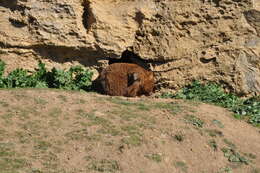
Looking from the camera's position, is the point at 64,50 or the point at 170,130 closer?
the point at 170,130

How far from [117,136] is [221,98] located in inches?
113

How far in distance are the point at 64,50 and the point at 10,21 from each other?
3.65ft

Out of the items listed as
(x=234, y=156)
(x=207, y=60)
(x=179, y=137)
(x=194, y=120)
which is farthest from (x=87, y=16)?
(x=234, y=156)

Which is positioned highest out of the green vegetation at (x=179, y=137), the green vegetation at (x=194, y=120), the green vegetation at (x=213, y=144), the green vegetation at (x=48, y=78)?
the green vegetation at (x=48, y=78)

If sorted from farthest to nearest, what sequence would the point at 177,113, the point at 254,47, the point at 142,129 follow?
the point at 254,47 → the point at 177,113 → the point at 142,129

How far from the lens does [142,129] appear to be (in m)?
7.45

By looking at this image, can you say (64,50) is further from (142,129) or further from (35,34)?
(142,129)

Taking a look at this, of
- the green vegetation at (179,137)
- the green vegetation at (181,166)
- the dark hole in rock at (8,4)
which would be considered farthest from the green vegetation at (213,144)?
the dark hole in rock at (8,4)

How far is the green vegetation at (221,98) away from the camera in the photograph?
8898mm

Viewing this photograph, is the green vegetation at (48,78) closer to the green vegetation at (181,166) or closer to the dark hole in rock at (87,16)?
the dark hole in rock at (87,16)

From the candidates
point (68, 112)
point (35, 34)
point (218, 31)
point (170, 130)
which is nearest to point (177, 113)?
point (170, 130)

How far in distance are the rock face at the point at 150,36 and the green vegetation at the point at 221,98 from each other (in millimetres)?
173

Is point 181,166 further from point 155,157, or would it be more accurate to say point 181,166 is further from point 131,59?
point 131,59

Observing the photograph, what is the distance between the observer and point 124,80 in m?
9.47
